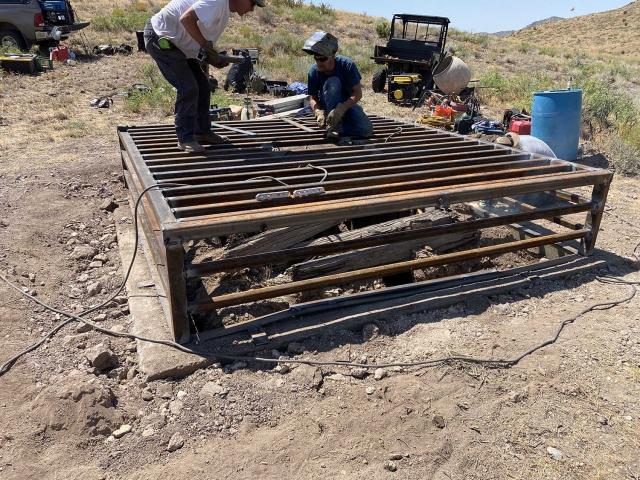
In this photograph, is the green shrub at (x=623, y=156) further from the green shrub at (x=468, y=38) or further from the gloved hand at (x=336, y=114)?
the green shrub at (x=468, y=38)

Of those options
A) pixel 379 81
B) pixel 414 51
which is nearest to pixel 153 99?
pixel 379 81

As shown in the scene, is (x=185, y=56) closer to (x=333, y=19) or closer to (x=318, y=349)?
(x=318, y=349)

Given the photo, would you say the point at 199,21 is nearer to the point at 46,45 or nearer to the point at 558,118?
the point at 558,118

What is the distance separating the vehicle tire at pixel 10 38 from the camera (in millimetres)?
12998

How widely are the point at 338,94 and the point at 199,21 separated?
1.67 metres

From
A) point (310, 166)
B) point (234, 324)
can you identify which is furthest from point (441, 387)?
point (310, 166)

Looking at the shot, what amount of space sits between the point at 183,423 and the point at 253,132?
342 centimetres

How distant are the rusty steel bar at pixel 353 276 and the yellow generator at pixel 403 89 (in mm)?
8000

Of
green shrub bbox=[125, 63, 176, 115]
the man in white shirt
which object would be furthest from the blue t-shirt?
green shrub bbox=[125, 63, 176, 115]

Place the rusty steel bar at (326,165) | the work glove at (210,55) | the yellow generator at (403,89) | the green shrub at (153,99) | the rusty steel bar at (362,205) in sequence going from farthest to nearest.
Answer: the yellow generator at (403,89) → the green shrub at (153,99) → the work glove at (210,55) → the rusty steel bar at (326,165) → the rusty steel bar at (362,205)

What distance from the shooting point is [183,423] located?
238cm

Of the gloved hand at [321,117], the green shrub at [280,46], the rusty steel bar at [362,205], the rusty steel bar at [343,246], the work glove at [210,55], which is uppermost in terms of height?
the green shrub at [280,46]

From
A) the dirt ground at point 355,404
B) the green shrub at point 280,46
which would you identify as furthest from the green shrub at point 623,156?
the green shrub at point 280,46

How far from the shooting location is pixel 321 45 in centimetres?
457
